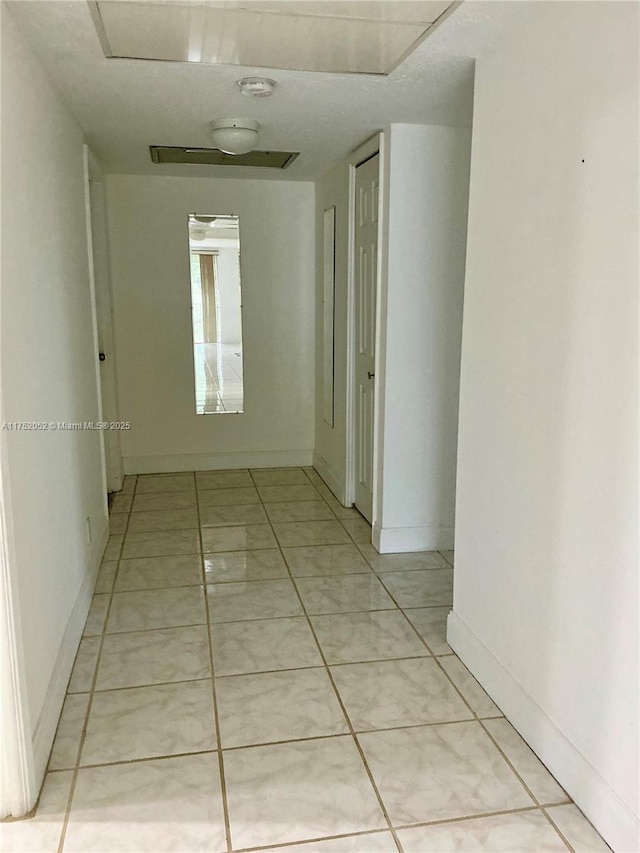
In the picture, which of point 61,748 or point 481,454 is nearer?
point 61,748

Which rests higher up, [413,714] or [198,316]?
[198,316]

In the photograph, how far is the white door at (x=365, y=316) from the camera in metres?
3.63

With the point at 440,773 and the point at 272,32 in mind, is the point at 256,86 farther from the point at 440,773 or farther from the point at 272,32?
the point at 440,773

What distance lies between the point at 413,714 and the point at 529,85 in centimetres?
200

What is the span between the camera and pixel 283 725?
2182 millimetres

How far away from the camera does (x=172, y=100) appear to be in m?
2.78

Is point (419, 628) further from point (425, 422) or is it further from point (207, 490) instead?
point (207, 490)

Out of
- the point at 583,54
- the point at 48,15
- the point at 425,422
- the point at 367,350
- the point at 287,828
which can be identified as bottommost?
the point at 287,828

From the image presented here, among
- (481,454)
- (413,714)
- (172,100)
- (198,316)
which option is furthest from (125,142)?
(413,714)

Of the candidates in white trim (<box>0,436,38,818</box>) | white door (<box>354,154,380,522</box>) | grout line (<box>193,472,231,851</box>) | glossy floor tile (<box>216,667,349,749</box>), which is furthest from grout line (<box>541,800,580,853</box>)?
white door (<box>354,154,380,522</box>)

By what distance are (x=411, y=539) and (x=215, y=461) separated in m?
2.10

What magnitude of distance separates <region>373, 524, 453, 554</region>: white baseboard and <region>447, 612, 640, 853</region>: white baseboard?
39.6 inches

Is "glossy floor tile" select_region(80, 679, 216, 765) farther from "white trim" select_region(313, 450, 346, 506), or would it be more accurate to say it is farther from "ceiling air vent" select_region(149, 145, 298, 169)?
"ceiling air vent" select_region(149, 145, 298, 169)

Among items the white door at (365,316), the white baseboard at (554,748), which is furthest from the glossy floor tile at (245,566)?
the white baseboard at (554,748)
